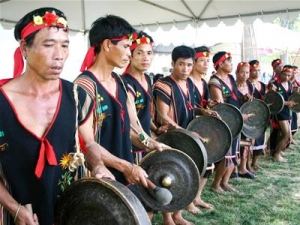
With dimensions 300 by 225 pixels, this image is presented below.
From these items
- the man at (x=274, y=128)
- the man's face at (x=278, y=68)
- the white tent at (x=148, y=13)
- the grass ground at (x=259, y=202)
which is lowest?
the grass ground at (x=259, y=202)

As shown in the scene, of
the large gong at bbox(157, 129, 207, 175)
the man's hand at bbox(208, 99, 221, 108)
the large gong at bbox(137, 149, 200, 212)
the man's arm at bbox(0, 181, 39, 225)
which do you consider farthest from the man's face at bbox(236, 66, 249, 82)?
the man's arm at bbox(0, 181, 39, 225)

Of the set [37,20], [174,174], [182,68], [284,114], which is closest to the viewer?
[37,20]

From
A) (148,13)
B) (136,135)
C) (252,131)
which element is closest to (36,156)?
(136,135)

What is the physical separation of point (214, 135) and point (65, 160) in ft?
8.59

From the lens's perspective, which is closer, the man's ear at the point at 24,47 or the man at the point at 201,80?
the man's ear at the point at 24,47

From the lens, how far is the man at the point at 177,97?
3971 millimetres

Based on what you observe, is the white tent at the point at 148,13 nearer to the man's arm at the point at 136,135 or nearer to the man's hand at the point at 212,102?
the man's hand at the point at 212,102

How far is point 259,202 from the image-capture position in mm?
4910

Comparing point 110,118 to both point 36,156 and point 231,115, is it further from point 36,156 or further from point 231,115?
point 231,115

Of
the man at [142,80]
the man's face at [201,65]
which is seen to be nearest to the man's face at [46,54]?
the man at [142,80]

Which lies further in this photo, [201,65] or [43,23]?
[201,65]

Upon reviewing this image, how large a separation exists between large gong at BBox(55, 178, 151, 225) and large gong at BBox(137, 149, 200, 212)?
107cm

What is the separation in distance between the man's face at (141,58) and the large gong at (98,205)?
7.01ft

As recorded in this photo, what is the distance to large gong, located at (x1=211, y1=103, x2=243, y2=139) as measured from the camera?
4828 millimetres
